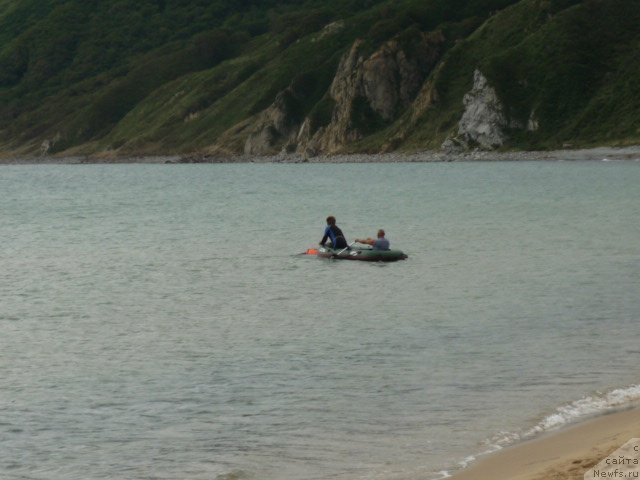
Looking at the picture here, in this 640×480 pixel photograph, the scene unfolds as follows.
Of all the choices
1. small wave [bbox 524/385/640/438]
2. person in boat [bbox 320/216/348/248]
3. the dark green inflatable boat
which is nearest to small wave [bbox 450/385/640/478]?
small wave [bbox 524/385/640/438]

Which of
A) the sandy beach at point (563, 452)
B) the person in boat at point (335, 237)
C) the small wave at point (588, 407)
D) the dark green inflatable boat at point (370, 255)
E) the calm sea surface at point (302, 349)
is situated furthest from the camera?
the person in boat at point (335, 237)

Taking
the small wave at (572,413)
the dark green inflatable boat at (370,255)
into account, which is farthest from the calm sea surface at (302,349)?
the dark green inflatable boat at (370,255)

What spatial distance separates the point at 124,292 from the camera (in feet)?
122

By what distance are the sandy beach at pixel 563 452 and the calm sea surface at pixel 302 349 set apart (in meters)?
0.56

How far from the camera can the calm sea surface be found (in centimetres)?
1734

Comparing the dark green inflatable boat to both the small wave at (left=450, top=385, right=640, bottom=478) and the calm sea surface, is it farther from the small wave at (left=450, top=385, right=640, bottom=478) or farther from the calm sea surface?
the small wave at (left=450, top=385, right=640, bottom=478)

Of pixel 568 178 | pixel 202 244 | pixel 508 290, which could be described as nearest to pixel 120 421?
pixel 508 290

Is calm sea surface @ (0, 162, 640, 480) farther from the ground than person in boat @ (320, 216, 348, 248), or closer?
closer

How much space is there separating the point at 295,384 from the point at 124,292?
16.8 metres

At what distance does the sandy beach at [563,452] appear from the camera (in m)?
13.6

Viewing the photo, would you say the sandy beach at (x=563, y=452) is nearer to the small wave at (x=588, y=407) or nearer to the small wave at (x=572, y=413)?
the small wave at (x=572, y=413)

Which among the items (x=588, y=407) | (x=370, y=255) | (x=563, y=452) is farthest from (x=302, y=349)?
(x=370, y=255)

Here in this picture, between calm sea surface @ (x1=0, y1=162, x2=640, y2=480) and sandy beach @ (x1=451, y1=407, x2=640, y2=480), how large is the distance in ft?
1.85

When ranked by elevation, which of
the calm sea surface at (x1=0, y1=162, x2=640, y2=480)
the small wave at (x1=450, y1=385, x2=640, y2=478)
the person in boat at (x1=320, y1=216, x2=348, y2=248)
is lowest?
the calm sea surface at (x1=0, y1=162, x2=640, y2=480)
